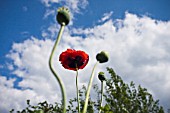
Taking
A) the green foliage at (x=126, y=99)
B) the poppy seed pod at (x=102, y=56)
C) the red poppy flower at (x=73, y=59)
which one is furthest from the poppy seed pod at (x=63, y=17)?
the green foliage at (x=126, y=99)

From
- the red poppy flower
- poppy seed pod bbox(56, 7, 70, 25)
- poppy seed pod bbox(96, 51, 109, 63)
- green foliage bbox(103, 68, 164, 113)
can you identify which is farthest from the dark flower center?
green foliage bbox(103, 68, 164, 113)

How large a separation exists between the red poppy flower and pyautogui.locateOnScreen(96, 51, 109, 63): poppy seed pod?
0.16 metres

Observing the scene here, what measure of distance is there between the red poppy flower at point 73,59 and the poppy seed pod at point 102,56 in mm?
164

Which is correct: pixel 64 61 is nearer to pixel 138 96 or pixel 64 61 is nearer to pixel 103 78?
pixel 103 78

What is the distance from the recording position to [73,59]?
228cm

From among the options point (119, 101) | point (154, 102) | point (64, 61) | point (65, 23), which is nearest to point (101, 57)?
point (64, 61)

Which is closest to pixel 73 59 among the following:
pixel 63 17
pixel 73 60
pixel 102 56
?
pixel 73 60

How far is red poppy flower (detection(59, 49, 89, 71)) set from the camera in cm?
227

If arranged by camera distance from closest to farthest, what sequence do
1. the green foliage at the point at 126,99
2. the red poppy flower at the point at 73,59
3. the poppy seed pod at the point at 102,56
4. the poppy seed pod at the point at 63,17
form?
the poppy seed pod at the point at 63,17
the red poppy flower at the point at 73,59
the poppy seed pod at the point at 102,56
the green foliage at the point at 126,99

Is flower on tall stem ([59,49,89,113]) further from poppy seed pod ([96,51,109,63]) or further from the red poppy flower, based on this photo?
poppy seed pod ([96,51,109,63])

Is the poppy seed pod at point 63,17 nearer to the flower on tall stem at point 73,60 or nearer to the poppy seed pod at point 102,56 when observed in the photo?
the flower on tall stem at point 73,60

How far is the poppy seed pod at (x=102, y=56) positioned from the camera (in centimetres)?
241

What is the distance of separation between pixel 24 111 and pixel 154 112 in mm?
4666

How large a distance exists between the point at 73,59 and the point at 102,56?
288 mm
